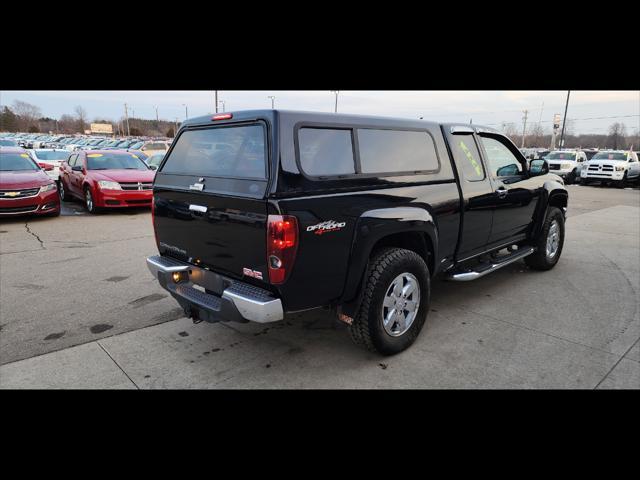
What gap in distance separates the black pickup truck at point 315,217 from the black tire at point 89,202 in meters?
7.55

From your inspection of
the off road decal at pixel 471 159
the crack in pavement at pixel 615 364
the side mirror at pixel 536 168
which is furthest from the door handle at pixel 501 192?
the crack in pavement at pixel 615 364

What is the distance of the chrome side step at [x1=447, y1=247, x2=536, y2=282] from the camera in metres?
4.38

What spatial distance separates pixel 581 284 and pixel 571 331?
176 cm

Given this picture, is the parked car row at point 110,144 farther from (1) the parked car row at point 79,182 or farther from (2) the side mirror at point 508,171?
(2) the side mirror at point 508,171

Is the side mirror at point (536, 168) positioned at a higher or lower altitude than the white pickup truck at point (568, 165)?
higher

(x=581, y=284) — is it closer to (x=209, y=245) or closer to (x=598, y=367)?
(x=598, y=367)

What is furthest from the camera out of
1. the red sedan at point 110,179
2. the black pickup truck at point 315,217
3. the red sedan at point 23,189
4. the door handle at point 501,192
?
the red sedan at point 110,179

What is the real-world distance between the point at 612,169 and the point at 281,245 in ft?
75.7

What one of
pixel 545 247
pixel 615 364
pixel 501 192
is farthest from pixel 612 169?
pixel 615 364

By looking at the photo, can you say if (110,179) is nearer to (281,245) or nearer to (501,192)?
(501,192)

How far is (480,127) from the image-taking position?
492 cm

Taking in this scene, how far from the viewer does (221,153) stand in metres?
3.45

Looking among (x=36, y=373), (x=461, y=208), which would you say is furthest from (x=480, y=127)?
(x=36, y=373)

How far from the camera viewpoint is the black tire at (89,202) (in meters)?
10.4
